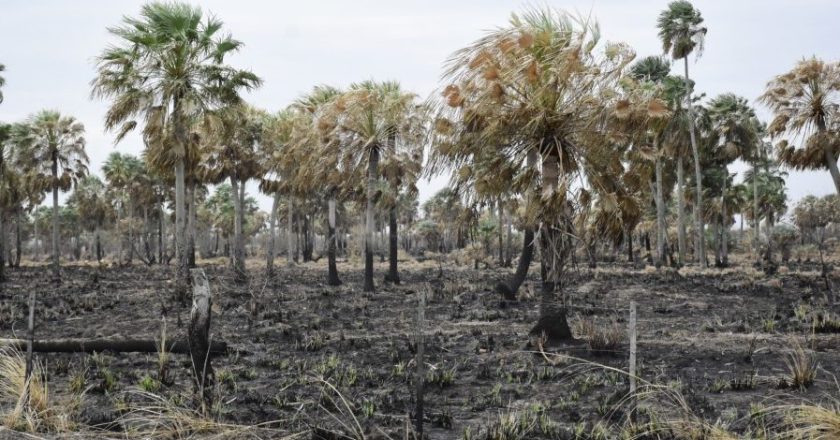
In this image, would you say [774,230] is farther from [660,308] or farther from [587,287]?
[660,308]

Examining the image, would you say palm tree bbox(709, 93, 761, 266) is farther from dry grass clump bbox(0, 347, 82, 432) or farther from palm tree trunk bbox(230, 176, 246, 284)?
dry grass clump bbox(0, 347, 82, 432)

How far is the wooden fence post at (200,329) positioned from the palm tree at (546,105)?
6.04 m

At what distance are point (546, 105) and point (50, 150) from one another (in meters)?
34.7

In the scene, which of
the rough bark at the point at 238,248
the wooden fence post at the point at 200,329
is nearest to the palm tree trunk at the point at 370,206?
the rough bark at the point at 238,248

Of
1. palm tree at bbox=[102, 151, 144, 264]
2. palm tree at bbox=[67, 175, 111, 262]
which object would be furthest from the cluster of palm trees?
palm tree at bbox=[67, 175, 111, 262]

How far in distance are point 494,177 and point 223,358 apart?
238 inches

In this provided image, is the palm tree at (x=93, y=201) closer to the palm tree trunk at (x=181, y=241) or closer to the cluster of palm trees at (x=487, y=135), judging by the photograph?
the cluster of palm trees at (x=487, y=135)

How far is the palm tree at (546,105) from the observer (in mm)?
11414

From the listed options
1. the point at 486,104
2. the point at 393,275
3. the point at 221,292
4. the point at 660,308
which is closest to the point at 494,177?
the point at 486,104

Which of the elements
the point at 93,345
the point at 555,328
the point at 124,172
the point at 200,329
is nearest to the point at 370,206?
the point at 555,328

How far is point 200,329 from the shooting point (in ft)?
24.1

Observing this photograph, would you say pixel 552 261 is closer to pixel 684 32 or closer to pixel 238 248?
pixel 238 248

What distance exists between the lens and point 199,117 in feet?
75.5

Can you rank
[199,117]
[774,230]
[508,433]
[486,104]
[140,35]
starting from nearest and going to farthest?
[508,433]
[486,104]
[140,35]
[199,117]
[774,230]
